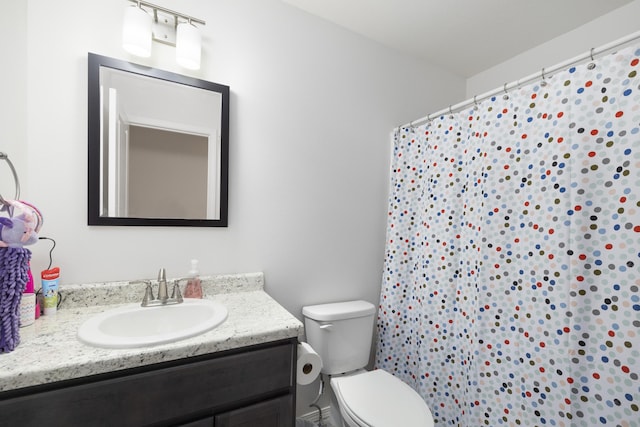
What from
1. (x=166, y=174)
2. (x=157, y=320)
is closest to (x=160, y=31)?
(x=166, y=174)

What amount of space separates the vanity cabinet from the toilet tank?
51cm

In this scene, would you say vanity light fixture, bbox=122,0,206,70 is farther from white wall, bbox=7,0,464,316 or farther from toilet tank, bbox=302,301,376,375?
toilet tank, bbox=302,301,376,375

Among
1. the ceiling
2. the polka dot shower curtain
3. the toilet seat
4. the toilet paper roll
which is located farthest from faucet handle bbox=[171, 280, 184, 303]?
the ceiling

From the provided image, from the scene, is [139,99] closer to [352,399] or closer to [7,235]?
[7,235]

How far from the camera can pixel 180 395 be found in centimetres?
82

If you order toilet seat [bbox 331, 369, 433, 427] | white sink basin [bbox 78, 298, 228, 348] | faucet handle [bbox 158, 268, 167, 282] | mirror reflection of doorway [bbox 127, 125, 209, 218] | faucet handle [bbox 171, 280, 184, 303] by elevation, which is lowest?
toilet seat [bbox 331, 369, 433, 427]

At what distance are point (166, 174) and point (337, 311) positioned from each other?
1.11 meters

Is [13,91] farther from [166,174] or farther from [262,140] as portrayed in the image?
[262,140]

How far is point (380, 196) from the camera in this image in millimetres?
1854

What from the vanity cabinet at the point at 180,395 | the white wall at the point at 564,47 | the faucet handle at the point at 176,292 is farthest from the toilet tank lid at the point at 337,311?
the white wall at the point at 564,47

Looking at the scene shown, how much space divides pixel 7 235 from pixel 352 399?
139 centimetres

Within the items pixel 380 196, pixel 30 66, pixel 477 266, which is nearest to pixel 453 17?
pixel 380 196

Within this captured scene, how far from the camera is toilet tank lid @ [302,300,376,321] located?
4.90ft

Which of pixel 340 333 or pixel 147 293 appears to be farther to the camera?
pixel 340 333
